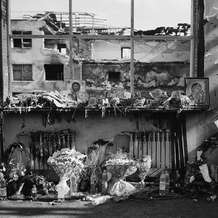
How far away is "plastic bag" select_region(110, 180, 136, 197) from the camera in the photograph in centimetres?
644

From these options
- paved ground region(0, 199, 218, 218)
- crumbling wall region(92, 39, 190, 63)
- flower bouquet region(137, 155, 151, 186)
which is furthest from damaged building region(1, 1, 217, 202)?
crumbling wall region(92, 39, 190, 63)

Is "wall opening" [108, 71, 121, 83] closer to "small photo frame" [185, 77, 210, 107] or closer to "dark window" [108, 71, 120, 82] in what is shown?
"dark window" [108, 71, 120, 82]

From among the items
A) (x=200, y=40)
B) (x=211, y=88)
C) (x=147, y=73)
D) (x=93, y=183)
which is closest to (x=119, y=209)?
(x=93, y=183)

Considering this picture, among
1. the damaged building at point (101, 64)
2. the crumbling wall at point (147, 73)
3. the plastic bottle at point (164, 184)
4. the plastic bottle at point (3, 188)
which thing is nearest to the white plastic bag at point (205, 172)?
the plastic bottle at point (164, 184)

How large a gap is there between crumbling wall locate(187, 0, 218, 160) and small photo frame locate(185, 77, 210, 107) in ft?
0.70

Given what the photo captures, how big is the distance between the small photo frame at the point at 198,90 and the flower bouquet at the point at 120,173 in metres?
1.84

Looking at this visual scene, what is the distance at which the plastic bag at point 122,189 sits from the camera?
253 inches

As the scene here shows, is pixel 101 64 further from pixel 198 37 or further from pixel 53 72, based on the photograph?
pixel 198 37

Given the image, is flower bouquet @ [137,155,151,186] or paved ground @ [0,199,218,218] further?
flower bouquet @ [137,155,151,186]

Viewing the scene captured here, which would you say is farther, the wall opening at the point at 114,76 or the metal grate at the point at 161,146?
the wall opening at the point at 114,76

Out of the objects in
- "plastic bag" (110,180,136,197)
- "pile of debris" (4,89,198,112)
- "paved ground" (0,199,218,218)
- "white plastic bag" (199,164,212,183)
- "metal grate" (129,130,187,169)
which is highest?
"pile of debris" (4,89,198,112)

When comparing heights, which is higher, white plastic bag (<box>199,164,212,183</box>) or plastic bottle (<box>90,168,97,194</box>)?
white plastic bag (<box>199,164,212,183</box>)

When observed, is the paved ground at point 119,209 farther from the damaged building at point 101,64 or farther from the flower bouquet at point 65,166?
the damaged building at point 101,64

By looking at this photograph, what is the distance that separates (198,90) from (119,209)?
2903mm
